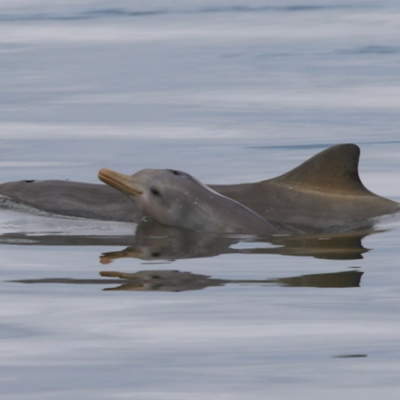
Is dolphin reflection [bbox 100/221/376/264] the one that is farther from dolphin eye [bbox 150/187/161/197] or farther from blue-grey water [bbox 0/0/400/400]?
dolphin eye [bbox 150/187/161/197]

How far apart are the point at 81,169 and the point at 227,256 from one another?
457 centimetres

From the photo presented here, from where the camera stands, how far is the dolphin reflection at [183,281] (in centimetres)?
985

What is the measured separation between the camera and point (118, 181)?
503 inches

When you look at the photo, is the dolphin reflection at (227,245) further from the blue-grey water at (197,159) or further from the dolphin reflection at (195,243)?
the blue-grey water at (197,159)

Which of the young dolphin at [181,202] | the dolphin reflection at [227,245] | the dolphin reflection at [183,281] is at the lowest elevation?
the dolphin reflection at [183,281]

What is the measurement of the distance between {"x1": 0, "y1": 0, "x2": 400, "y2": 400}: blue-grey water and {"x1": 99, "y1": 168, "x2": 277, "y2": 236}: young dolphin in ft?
1.11

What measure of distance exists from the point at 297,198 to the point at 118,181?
4.50 feet

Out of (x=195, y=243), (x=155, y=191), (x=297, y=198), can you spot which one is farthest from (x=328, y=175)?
(x=195, y=243)

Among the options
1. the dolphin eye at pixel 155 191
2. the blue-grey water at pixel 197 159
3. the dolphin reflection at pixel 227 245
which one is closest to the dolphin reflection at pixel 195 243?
the dolphin reflection at pixel 227 245

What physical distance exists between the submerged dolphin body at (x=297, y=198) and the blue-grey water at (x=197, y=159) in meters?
0.36

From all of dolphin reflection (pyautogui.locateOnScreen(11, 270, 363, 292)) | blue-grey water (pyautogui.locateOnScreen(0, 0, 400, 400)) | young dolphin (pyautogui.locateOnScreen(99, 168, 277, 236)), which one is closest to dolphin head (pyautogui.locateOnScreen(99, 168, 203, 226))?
young dolphin (pyautogui.locateOnScreen(99, 168, 277, 236))

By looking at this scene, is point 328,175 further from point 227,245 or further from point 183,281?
point 183,281

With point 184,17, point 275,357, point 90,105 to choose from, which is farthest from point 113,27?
point 275,357

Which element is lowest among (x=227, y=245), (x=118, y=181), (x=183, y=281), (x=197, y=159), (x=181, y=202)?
(x=183, y=281)
